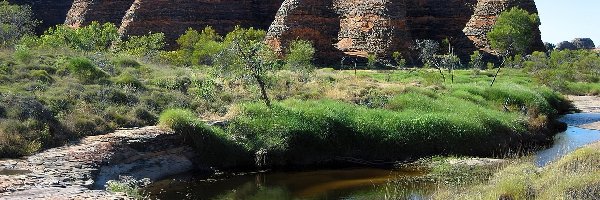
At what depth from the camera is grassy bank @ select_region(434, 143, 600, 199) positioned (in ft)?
43.7

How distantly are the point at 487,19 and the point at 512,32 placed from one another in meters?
7.54

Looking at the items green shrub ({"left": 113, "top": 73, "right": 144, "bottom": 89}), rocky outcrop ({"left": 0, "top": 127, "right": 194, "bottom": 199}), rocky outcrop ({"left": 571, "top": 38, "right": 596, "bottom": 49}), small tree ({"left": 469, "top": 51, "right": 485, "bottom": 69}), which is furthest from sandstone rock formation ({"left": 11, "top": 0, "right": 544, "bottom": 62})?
rocky outcrop ({"left": 571, "top": 38, "right": 596, "bottom": 49})

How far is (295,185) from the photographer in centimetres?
1820

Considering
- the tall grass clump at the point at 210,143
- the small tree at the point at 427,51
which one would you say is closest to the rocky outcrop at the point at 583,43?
the small tree at the point at 427,51

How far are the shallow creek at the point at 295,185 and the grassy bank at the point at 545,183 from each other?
186 cm

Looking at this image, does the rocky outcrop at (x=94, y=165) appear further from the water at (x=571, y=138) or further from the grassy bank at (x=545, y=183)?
the water at (x=571, y=138)

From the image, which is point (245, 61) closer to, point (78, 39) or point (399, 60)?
point (78, 39)

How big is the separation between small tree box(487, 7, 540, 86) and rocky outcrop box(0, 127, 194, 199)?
49321mm

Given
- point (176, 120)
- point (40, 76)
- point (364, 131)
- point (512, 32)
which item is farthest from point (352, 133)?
point (512, 32)

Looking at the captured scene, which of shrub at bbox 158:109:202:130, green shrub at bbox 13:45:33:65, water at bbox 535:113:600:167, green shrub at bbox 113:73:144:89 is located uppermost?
green shrub at bbox 13:45:33:65

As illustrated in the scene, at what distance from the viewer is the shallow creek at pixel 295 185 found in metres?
16.6


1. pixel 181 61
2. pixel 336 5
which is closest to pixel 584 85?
pixel 336 5

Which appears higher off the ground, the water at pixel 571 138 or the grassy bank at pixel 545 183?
the grassy bank at pixel 545 183

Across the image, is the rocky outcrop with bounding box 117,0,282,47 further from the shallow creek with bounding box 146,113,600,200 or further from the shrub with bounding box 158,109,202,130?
the shallow creek with bounding box 146,113,600,200
